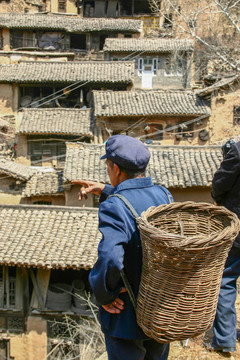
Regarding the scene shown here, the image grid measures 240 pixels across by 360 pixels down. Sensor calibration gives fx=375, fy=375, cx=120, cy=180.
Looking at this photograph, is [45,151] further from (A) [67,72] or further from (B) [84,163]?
(B) [84,163]

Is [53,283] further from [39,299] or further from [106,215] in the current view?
[106,215]

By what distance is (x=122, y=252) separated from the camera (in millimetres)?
2104

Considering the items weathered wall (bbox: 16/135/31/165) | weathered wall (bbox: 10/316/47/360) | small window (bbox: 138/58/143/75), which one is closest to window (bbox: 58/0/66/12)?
small window (bbox: 138/58/143/75)

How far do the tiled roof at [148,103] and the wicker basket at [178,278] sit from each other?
57.4 feet

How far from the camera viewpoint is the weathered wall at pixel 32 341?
10.9 meters

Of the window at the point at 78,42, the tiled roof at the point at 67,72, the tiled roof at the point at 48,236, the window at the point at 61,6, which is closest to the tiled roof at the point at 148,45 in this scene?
the tiled roof at the point at 67,72

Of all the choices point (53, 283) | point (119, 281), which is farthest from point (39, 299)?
point (119, 281)

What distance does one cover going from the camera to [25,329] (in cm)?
1111

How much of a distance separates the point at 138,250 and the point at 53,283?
31.3ft

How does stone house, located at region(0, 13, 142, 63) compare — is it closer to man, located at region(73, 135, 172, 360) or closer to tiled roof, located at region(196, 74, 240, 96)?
tiled roof, located at region(196, 74, 240, 96)

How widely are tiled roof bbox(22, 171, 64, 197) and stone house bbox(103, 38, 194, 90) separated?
11.7 metres

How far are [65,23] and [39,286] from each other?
21777mm

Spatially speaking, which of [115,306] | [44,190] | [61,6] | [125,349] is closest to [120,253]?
[115,306]

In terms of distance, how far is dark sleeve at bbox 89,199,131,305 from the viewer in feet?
6.81
